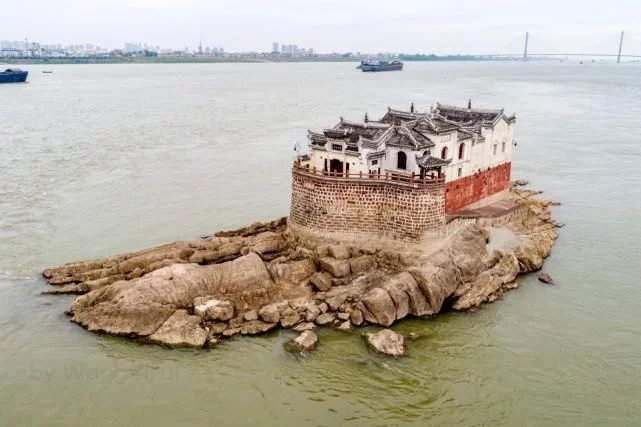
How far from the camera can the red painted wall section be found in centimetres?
3180

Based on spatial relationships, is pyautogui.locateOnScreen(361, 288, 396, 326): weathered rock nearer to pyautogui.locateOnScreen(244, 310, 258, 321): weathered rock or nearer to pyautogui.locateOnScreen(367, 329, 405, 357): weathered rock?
pyautogui.locateOnScreen(367, 329, 405, 357): weathered rock

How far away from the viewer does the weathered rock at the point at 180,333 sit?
76.4 feet

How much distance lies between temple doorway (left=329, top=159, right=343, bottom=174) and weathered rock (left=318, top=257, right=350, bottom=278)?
5135 millimetres

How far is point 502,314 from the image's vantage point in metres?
26.6

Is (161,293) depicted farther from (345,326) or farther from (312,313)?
(345,326)

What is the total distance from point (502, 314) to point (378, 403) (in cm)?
902

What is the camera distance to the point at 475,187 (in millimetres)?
33844

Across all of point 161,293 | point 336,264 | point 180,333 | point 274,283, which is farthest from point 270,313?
point 161,293

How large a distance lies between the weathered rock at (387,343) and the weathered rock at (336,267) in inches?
171

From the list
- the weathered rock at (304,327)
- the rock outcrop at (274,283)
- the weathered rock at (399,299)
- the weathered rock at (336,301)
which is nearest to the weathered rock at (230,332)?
the rock outcrop at (274,283)

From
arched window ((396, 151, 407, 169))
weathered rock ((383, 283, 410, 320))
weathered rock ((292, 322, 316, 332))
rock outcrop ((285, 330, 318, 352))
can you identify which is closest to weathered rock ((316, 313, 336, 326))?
weathered rock ((292, 322, 316, 332))

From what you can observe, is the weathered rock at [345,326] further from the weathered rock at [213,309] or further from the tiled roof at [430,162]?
the tiled roof at [430,162]

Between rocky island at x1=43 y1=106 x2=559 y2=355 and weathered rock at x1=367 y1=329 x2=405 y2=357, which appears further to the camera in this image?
rocky island at x1=43 y1=106 x2=559 y2=355

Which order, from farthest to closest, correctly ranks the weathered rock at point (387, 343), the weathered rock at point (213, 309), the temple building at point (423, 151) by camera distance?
the temple building at point (423, 151), the weathered rock at point (213, 309), the weathered rock at point (387, 343)
